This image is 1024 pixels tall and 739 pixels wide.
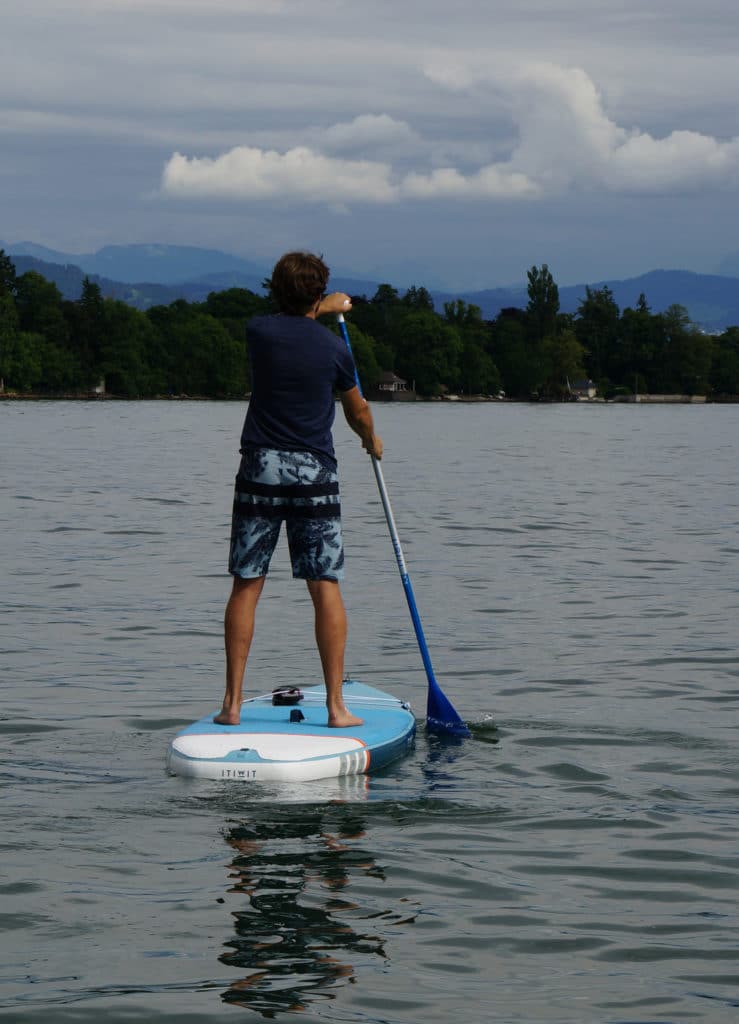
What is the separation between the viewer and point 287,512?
7.50 meters

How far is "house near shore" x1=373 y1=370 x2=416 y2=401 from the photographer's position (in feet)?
607

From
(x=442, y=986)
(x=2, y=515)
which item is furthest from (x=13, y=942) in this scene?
(x=2, y=515)

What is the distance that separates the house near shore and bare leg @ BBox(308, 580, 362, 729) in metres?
176

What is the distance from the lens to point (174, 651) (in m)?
11.7

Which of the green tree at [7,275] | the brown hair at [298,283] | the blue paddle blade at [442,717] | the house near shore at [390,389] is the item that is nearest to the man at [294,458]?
the brown hair at [298,283]

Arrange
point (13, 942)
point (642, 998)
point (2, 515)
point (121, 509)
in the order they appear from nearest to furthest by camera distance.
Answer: point (642, 998) → point (13, 942) → point (2, 515) → point (121, 509)

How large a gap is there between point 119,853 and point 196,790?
962 millimetres

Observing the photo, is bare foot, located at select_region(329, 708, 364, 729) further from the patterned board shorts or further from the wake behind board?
the patterned board shorts

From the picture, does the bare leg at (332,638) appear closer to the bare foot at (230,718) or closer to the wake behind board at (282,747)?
the wake behind board at (282,747)

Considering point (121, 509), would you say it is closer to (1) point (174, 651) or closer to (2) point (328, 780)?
(1) point (174, 651)

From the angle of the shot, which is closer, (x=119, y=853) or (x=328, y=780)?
(x=119, y=853)

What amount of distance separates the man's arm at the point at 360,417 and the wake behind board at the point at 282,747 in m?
1.43

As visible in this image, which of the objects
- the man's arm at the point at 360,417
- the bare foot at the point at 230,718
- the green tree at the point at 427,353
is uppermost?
the green tree at the point at 427,353

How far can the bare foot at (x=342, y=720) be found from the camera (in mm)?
7738
